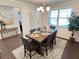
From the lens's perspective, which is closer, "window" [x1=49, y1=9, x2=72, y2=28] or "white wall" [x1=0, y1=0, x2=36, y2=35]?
"white wall" [x1=0, y1=0, x2=36, y2=35]

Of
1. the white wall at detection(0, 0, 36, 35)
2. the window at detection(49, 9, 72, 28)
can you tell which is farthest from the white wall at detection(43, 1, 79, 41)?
the white wall at detection(0, 0, 36, 35)

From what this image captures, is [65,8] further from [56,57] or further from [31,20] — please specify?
[56,57]

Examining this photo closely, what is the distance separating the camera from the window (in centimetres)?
485

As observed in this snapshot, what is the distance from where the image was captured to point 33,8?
5.41 meters

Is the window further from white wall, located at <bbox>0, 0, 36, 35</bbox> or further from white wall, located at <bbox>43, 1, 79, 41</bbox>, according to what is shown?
white wall, located at <bbox>0, 0, 36, 35</bbox>

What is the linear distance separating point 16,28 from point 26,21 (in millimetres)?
1565

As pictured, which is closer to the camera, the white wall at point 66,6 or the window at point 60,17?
the white wall at point 66,6

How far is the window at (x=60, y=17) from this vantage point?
4846 millimetres

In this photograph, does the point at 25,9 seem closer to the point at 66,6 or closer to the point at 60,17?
the point at 60,17

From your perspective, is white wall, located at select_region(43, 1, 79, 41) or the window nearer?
white wall, located at select_region(43, 1, 79, 41)

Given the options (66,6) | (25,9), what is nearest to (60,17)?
(66,6)

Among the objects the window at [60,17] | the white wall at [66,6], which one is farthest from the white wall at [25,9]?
the white wall at [66,6]

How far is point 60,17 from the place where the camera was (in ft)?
17.1

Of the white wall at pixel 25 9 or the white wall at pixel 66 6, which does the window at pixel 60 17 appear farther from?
the white wall at pixel 25 9
